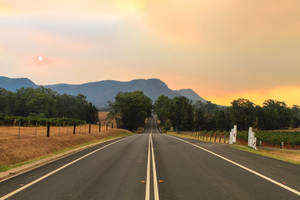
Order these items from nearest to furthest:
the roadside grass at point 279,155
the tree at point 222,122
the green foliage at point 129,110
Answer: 1. the roadside grass at point 279,155
2. the green foliage at point 129,110
3. the tree at point 222,122

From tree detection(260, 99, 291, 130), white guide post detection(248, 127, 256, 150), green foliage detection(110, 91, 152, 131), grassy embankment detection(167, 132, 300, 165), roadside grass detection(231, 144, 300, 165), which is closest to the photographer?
roadside grass detection(231, 144, 300, 165)

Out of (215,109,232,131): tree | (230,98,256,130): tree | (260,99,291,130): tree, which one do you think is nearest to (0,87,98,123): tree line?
(215,109,232,131): tree

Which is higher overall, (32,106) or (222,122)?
(32,106)

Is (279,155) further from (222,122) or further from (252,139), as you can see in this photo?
(222,122)

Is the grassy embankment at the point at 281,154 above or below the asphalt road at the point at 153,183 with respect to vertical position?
below

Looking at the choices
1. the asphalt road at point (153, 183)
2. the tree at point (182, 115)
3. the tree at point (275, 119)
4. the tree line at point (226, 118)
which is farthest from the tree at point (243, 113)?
the asphalt road at point (153, 183)

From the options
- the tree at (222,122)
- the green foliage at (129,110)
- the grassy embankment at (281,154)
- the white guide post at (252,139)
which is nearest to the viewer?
the grassy embankment at (281,154)

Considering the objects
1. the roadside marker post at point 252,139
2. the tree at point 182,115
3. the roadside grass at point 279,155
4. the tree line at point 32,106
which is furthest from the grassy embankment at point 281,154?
the tree line at point 32,106

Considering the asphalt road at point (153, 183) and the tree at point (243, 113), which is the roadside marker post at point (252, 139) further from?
the tree at point (243, 113)

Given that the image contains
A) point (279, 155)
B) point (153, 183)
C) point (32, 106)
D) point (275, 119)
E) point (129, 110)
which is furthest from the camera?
point (275, 119)

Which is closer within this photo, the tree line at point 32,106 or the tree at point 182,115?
the tree line at point 32,106

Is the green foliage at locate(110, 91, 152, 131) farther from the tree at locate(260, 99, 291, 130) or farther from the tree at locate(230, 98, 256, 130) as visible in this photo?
the tree at locate(260, 99, 291, 130)

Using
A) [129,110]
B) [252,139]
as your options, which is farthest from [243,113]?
[252,139]

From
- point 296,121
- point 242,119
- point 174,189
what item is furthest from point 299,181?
point 296,121
